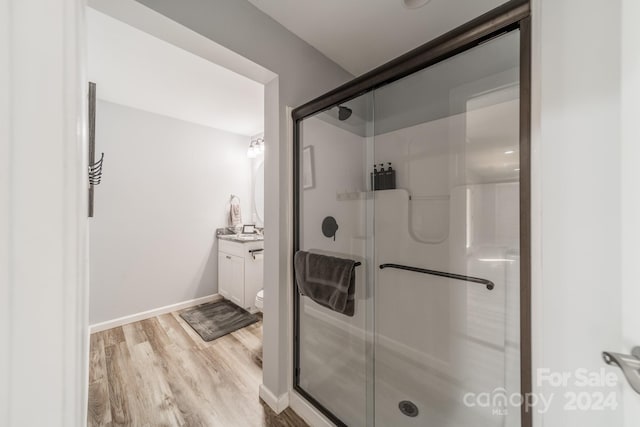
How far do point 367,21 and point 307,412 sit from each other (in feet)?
7.78

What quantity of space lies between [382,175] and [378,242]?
0.48 m

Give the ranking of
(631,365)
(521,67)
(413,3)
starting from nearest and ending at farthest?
(631,365) → (521,67) → (413,3)

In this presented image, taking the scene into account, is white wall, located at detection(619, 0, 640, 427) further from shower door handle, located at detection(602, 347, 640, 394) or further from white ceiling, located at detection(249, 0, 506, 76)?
white ceiling, located at detection(249, 0, 506, 76)

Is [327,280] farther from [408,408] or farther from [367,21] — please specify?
[367,21]

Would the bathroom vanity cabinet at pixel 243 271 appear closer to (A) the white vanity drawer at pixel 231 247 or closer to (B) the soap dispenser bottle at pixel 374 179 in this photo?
(A) the white vanity drawer at pixel 231 247

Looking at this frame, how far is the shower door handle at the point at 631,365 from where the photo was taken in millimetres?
514

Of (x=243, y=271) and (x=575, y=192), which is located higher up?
(x=575, y=192)

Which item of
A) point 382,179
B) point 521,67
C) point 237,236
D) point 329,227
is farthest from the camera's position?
point 237,236

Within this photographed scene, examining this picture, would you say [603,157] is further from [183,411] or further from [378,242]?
[183,411]

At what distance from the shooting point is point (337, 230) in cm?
160

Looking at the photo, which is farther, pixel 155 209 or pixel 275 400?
pixel 155 209

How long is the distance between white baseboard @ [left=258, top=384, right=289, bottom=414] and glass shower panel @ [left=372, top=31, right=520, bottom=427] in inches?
21.8

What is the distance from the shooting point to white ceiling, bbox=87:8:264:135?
153cm

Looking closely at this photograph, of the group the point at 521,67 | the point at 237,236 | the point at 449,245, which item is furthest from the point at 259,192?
the point at 521,67
